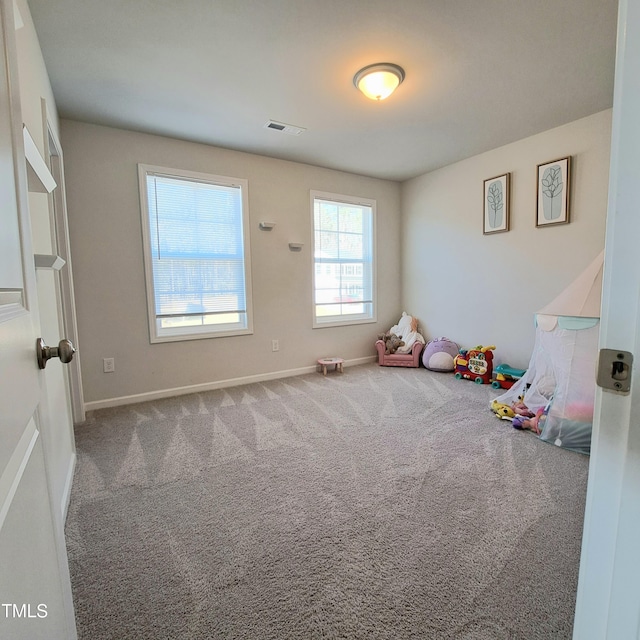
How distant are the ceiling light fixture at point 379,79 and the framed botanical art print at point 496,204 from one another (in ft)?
6.13

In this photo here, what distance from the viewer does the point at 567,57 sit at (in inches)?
85.6

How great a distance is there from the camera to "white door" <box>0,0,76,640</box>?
50 centimetres

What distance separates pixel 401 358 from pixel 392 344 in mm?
245

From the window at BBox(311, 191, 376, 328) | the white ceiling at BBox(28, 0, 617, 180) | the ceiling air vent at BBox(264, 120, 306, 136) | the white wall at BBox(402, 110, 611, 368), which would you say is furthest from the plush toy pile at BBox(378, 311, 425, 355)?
the ceiling air vent at BBox(264, 120, 306, 136)

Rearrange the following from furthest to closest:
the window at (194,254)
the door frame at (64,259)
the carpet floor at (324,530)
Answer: the window at (194,254)
the door frame at (64,259)
the carpet floor at (324,530)

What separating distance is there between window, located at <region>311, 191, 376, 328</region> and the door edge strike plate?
12.4 feet

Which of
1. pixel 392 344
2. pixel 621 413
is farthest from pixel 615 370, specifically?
pixel 392 344

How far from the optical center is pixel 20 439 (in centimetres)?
58

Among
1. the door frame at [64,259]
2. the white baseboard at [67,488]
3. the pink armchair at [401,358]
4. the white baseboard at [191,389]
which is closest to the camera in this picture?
the white baseboard at [67,488]

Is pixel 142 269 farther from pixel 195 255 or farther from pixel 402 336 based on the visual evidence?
pixel 402 336

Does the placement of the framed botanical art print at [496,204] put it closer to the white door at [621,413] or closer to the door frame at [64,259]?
the white door at [621,413]

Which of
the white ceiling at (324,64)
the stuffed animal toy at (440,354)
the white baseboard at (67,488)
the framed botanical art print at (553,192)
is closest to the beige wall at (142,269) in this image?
the white ceiling at (324,64)

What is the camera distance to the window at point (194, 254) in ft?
10.7

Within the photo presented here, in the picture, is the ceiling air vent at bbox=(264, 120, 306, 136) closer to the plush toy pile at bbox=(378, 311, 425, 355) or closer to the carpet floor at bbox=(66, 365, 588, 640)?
the carpet floor at bbox=(66, 365, 588, 640)
